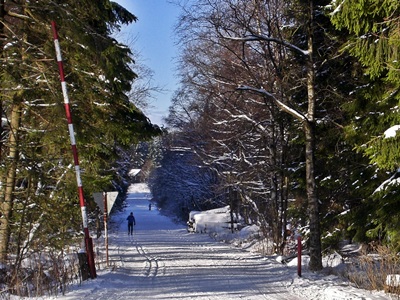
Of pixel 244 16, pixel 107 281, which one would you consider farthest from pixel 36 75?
pixel 244 16

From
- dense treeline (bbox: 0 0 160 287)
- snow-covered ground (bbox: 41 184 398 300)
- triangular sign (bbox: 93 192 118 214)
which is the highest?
dense treeline (bbox: 0 0 160 287)

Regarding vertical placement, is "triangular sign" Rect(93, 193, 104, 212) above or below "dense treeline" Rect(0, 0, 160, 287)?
below

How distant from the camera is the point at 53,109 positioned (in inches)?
457

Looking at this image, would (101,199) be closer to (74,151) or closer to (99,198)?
(99,198)

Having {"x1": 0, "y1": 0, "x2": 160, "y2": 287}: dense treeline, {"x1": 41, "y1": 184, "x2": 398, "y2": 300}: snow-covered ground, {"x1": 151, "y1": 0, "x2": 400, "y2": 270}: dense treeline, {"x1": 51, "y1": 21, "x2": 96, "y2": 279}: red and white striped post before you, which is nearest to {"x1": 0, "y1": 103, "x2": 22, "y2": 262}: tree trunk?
{"x1": 0, "y1": 0, "x2": 160, "y2": 287}: dense treeline

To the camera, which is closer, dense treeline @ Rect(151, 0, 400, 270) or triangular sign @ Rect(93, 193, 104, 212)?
dense treeline @ Rect(151, 0, 400, 270)

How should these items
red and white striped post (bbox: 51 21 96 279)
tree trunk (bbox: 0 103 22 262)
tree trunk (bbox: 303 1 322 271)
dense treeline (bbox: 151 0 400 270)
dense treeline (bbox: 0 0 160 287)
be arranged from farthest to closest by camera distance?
tree trunk (bbox: 303 1 322 271) < tree trunk (bbox: 0 103 22 262) < dense treeline (bbox: 0 0 160 287) < red and white striped post (bbox: 51 21 96 279) < dense treeline (bbox: 151 0 400 270)

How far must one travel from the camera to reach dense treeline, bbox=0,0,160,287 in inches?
424

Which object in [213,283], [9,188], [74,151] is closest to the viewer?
[74,151]

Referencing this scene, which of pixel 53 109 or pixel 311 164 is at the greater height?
pixel 53 109

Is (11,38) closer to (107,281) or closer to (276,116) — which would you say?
(107,281)

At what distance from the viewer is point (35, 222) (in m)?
13.3

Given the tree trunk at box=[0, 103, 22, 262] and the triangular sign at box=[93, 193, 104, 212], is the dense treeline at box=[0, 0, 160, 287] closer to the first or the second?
the tree trunk at box=[0, 103, 22, 262]

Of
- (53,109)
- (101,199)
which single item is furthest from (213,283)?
(53,109)
